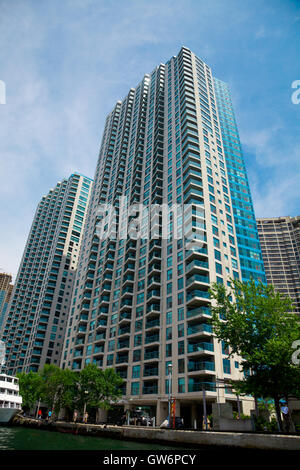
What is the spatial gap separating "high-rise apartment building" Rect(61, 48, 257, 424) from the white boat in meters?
16.5

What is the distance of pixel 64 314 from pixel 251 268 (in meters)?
65.4

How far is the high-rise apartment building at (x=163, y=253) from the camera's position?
1802 inches

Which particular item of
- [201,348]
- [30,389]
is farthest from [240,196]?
[30,389]

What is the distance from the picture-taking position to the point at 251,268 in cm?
5847

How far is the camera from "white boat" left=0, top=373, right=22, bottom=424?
4428cm

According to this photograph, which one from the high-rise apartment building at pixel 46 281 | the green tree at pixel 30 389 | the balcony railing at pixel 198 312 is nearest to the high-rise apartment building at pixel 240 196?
the balcony railing at pixel 198 312

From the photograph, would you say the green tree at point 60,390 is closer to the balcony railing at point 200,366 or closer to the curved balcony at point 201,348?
the balcony railing at point 200,366

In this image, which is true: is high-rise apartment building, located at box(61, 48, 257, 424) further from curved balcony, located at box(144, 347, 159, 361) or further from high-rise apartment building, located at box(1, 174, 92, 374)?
high-rise apartment building, located at box(1, 174, 92, 374)

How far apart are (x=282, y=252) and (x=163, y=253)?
10192cm

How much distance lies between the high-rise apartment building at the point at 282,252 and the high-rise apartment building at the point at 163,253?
81.8 metres

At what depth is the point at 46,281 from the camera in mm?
105000

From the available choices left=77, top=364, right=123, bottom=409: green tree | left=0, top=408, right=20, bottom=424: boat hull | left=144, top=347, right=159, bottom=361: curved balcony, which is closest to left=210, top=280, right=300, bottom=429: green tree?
left=144, top=347, right=159, bottom=361: curved balcony

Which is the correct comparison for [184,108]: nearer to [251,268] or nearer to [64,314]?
[251,268]

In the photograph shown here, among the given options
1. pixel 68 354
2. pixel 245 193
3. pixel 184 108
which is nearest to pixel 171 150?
pixel 184 108
